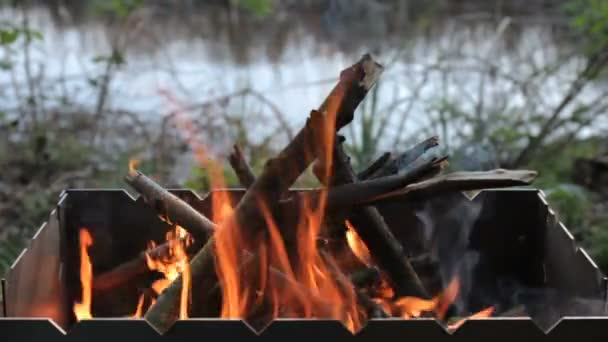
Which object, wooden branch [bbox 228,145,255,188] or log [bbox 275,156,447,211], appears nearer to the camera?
log [bbox 275,156,447,211]

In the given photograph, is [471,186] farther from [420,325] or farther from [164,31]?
[164,31]

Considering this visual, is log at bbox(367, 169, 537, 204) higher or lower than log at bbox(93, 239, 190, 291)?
higher

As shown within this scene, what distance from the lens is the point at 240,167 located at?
4.84ft

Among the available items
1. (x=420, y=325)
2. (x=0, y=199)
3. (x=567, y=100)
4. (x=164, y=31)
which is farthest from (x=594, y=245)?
(x=164, y=31)

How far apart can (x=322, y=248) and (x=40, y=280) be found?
50 centimetres

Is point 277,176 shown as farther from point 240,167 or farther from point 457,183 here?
point 457,183

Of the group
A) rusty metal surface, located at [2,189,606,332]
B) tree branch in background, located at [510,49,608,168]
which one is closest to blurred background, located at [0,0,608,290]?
tree branch in background, located at [510,49,608,168]

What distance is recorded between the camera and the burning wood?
4.27 feet

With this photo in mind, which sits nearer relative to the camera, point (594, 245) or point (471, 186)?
point (471, 186)

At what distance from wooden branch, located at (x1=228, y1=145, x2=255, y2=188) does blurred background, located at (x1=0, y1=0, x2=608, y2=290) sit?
55 centimetres

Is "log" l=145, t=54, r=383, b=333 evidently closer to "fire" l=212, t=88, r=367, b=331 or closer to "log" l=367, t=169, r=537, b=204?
"fire" l=212, t=88, r=367, b=331

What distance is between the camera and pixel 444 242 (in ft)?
5.47

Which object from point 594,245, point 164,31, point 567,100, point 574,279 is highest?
point 164,31

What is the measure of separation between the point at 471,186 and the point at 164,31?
13.1 ft
